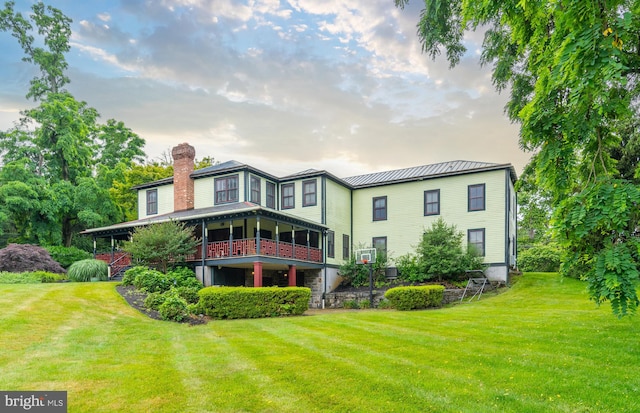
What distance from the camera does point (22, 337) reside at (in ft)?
28.9

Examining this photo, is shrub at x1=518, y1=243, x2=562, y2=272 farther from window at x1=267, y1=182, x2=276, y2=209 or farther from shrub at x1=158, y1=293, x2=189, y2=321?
shrub at x1=158, y1=293, x2=189, y2=321

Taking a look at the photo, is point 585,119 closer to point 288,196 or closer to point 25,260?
point 288,196

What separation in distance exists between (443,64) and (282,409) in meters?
12.7

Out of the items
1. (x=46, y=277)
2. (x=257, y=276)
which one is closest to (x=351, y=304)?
(x=257, y=276)

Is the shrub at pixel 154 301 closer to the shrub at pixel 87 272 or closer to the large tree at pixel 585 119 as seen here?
the shrub at pixel 87 272

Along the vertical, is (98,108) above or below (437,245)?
above

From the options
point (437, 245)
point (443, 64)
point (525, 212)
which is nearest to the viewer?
point (443, 64)

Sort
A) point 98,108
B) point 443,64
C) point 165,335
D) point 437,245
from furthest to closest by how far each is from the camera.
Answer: point 98,108 → point 437,245 → point 443,64 → point 165,335

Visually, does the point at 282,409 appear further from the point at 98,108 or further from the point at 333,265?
the point at 98,108

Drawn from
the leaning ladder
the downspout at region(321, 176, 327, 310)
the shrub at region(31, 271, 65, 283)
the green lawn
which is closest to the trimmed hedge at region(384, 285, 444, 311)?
the leaning ladder

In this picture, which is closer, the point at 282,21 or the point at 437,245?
the point at 282,21

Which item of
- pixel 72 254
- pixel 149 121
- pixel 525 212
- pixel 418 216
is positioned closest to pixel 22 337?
pixel 149 121

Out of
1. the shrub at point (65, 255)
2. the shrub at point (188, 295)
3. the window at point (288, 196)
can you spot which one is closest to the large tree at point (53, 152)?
the shrub at point (65, 255)

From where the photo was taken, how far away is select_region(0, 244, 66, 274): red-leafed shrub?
2234 cm
